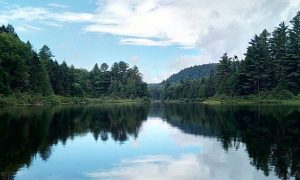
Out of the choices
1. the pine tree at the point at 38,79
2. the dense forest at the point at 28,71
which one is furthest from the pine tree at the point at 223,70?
the pine tree at the point at 38,79

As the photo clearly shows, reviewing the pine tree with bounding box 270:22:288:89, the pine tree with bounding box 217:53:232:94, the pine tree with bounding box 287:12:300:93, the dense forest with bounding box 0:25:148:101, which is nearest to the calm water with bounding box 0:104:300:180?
the dense forest with bounding box 0:25:148:101

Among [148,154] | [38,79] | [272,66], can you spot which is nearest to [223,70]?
[272,66]

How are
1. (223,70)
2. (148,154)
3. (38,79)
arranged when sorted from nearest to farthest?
(148,154)
(38,79)
(223,70)

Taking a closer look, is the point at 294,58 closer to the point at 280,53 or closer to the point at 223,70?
the point at 280,53

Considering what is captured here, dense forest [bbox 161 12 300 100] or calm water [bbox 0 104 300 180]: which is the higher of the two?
dense forest [bbox 161 12 300 100]

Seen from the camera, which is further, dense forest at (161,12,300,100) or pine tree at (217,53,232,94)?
pine tree at (217,53,232,94)

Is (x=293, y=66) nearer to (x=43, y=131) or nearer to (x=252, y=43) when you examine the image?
(x=252, y=43)

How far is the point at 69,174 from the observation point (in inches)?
768

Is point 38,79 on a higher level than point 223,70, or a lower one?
lower

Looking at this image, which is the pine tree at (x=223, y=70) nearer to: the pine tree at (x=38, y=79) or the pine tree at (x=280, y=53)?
the pine tree at (x=280, y=53)

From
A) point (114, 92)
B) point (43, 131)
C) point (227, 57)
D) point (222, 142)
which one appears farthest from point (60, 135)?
point (114, 92)

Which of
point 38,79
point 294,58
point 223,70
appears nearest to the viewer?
point 294,58

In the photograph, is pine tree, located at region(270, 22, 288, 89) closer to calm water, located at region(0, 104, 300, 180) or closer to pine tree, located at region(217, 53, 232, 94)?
pine tree, located at region(217, 53, 232, 94)

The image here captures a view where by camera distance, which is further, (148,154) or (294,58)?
(294,58)
